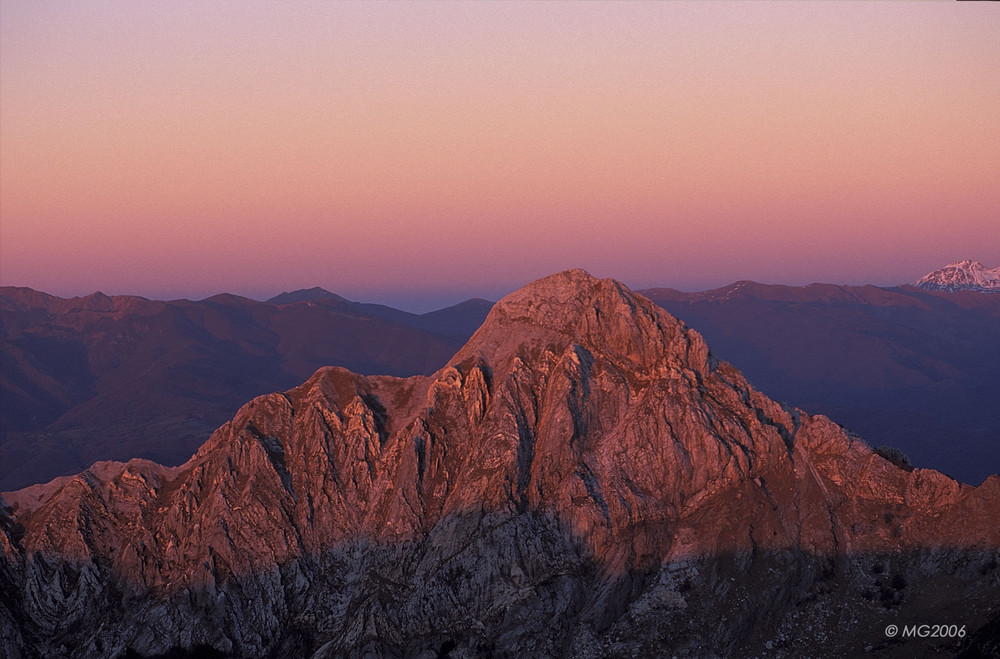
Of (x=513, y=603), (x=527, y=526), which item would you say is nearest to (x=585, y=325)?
(x=527, y=526)

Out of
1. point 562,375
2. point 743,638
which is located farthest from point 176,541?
point 743,638

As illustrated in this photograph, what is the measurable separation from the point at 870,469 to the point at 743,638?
26.7 m

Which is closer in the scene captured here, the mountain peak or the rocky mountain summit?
the rocky mountain summit

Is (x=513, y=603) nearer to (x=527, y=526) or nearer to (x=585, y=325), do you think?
(x=527, y=526)

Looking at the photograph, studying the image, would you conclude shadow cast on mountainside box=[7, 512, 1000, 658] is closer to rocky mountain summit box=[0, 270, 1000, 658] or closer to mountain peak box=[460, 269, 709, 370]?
rocky mountain summit box=[0, 270, 1000, 658]

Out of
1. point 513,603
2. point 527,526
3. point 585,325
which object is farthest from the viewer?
point 585,325

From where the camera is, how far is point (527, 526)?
101 metres

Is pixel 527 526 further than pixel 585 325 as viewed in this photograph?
No

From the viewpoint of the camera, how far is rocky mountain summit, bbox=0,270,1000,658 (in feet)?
300

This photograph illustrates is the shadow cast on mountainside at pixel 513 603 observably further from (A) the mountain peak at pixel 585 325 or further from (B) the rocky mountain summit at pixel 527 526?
(A) the mountain peak at pixel 585 325

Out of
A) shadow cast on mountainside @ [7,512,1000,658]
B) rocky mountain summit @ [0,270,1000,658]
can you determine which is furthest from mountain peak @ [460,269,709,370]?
shadow cast on mountainside @ [7,512,1000,658]

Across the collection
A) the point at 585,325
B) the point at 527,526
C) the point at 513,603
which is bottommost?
the point at 513,603

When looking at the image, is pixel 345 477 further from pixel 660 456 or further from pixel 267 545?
pixel 660 456

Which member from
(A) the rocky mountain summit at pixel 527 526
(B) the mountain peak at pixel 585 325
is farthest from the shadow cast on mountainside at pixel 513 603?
(B) the mountain peak at pixel 585 325
